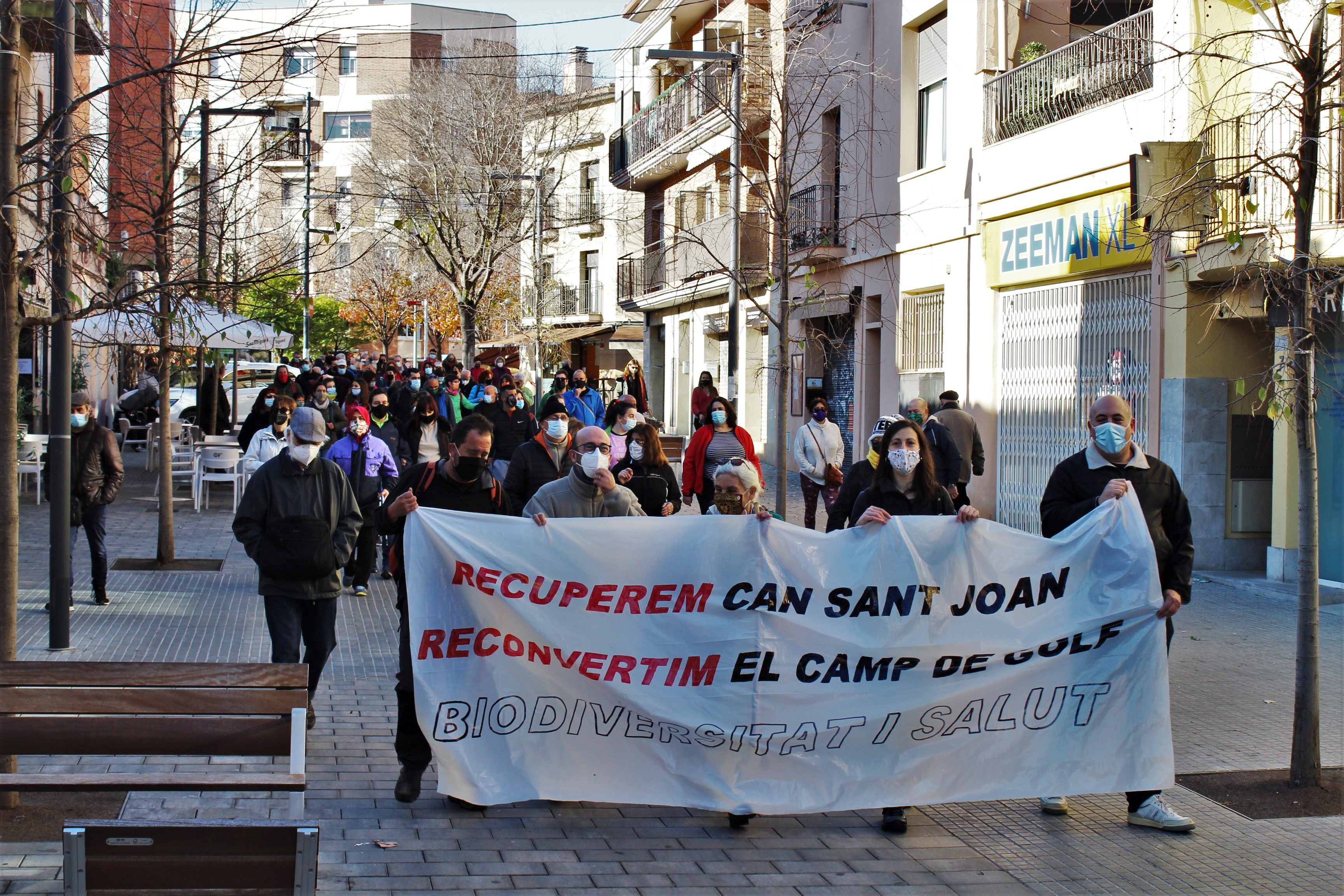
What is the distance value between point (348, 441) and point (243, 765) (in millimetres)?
5427

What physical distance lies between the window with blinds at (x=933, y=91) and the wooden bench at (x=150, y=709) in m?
16.4

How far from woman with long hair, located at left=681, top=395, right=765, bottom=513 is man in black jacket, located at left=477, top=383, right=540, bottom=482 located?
3.00m

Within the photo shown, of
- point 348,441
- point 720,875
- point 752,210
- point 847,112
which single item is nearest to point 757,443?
point 752,210

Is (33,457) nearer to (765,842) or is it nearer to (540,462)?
(540,462)

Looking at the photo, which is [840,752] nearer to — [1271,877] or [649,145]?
[1271,877]

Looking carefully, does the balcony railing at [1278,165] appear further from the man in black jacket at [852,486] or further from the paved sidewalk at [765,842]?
the paved sidewalk at [765,842]

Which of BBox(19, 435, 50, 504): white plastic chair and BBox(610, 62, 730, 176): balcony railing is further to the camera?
BBox(610, 62, 730, 176): balcony railing

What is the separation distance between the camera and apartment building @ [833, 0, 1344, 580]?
1300 centimetres

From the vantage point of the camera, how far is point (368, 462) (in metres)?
11.8

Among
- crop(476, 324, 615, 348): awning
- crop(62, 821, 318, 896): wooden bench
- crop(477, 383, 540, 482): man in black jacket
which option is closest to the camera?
crop(62, 821, 318, 896): wooden bench

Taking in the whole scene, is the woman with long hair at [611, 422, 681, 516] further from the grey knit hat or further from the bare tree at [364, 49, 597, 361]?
the bare tree at [364, 49, 597, 361]

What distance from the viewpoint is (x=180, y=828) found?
4012 mm

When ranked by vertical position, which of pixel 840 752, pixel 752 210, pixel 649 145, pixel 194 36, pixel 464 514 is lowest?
pixel 840 752

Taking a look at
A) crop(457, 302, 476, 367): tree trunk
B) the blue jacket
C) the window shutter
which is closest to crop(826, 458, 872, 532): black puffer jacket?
the blue jacket
